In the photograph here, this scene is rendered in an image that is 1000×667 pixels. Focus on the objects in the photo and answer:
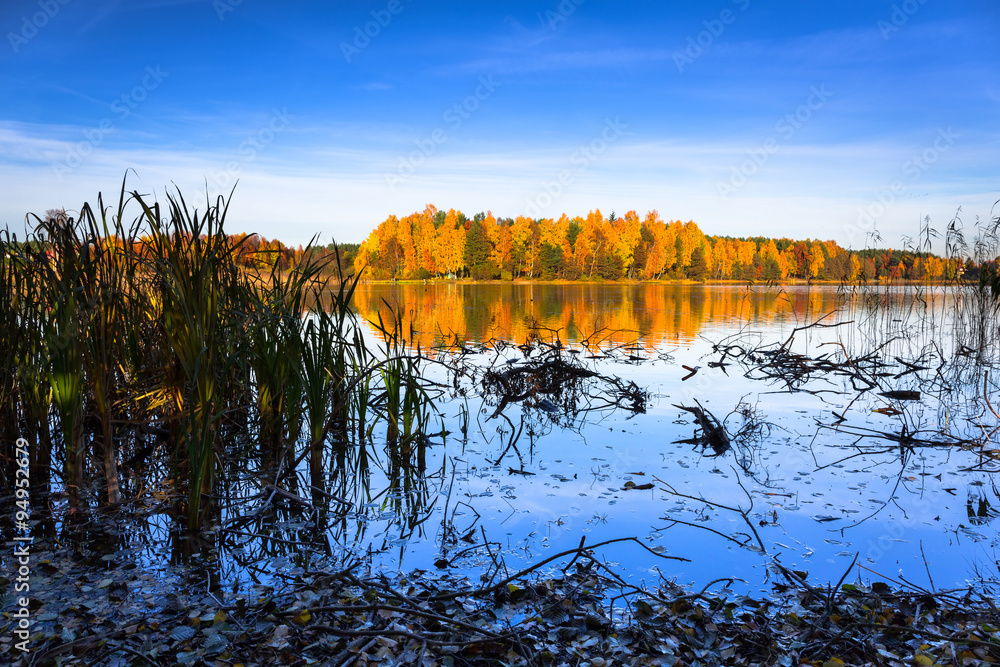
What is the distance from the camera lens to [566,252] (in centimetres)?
7125

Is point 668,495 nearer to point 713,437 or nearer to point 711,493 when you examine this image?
point 711,493

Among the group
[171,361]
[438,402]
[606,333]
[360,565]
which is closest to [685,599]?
[360,565]

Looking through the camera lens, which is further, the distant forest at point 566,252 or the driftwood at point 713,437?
the distant forest at point 566,252

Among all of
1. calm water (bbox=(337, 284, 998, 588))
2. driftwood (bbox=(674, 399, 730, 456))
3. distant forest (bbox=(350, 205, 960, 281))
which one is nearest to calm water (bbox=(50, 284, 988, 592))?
calm water (bbox=(337, 284, 998, 588))

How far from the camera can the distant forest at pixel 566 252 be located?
64125mm

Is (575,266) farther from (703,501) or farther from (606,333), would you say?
(703,501)

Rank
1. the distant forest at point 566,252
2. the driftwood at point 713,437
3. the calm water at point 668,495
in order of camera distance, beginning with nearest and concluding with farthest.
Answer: the calm water at point 668,495 < the driftwood at point 713,437 < the distant forest at point 566,252

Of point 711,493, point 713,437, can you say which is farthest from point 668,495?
point 713,437

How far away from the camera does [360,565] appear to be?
3082 millimetres

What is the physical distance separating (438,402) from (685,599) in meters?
4.53

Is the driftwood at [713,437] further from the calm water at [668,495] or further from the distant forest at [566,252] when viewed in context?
the distant forest at [566,252]

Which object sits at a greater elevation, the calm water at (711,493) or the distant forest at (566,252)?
the distant forest at (566,252)

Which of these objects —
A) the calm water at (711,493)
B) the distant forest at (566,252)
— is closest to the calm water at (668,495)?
the calm water at (711,493)

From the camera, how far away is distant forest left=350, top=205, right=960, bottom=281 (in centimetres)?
6412
